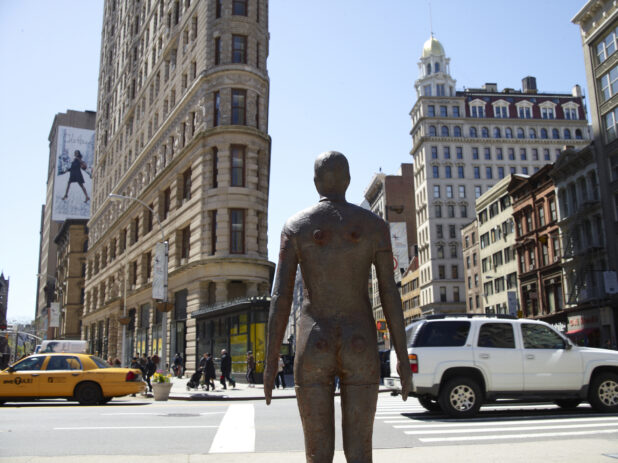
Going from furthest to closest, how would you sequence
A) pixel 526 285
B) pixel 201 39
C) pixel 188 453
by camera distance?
pixel 526 285
pixel 201 39
pixel 188 453

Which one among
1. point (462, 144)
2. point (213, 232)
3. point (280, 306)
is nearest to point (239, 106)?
point (213, 232)

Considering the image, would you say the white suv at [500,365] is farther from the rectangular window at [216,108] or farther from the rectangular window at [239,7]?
the rectangular window at [239,7]

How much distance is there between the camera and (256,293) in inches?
1348

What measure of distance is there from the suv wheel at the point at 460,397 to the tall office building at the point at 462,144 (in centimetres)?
7868

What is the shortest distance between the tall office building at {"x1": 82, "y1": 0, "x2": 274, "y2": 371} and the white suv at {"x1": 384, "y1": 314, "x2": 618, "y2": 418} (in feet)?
47.9

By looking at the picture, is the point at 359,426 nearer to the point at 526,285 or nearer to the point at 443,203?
the point at 526,285

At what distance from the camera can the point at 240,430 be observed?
10.8 m

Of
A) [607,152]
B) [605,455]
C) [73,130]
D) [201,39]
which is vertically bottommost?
[605,455]

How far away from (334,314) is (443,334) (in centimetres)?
885

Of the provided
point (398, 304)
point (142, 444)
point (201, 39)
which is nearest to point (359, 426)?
point (398, 304)

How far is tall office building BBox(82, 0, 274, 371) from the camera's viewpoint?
33.8 m

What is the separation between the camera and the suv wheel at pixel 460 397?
12.2m

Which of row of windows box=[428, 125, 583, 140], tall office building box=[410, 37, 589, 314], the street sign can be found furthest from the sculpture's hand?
row of windows box=[428, 125, 583, 140]

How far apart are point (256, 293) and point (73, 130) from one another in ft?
389
